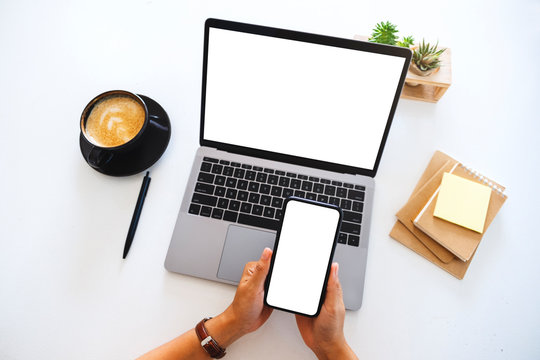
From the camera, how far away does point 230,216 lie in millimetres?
725

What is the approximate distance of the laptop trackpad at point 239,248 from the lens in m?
0.69

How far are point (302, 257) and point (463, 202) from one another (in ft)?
1.29

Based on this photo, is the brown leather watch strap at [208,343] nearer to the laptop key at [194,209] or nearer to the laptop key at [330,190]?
the laptop key at [194,209]

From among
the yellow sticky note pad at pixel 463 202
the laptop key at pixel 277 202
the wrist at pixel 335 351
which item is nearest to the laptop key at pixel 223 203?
the laptop key at pixel 277 202

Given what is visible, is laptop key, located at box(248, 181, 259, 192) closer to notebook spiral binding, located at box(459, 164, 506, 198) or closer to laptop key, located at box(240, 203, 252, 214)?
laptop key, located at box(240, 203, 252, 214)

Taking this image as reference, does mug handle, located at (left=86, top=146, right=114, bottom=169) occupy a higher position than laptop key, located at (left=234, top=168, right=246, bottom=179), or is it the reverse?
mug handle, located at (left=86, top=146, right=114, bottom=169)

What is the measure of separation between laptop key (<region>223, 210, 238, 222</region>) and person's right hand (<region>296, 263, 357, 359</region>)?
232 mm

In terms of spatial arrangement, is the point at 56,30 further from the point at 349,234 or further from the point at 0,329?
the point at 349,234

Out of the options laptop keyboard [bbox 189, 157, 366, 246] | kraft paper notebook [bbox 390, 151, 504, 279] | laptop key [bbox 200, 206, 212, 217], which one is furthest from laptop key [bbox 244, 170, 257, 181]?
kraft paper notebook [bbox 390, 151, 504, 279]

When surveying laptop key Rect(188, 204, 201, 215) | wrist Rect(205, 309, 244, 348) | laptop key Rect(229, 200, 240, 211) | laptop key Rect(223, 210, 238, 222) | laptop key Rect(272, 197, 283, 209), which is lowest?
wrist Rect(205, 309, 244, 348)

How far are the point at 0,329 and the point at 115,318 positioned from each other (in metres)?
0.22

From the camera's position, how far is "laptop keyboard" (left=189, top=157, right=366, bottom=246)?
2.37 ft

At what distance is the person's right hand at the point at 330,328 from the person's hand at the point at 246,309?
88mm

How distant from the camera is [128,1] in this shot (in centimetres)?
93
